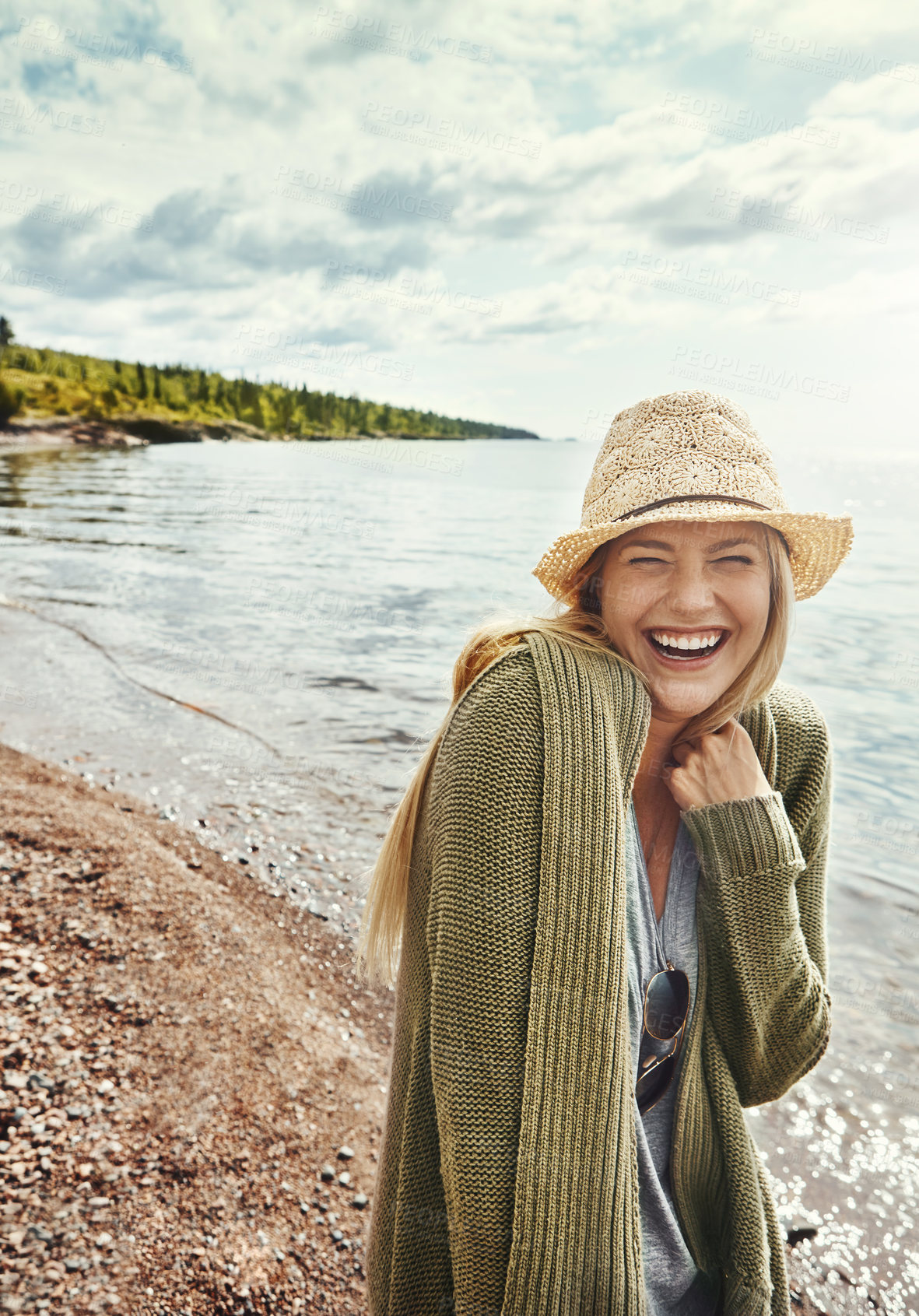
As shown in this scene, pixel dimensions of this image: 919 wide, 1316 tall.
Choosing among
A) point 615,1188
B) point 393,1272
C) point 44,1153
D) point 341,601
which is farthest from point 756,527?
point 341,601

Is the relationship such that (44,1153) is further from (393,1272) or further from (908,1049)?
(908,1049)

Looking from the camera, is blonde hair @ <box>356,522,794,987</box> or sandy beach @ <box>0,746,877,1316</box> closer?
blonde hair @ <box>356,522,794,987</box>

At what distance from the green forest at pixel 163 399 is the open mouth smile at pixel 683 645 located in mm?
65587

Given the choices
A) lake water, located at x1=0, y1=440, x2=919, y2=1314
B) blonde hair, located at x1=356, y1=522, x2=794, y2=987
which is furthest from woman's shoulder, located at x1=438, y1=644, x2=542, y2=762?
lake water, located at x1=0, y1=440, x2=919, y2=1314

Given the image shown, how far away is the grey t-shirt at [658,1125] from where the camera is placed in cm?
177

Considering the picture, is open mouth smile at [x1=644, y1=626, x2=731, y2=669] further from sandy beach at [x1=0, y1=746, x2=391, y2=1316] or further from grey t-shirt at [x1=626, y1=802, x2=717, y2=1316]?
sandy beach at [x1=0, y1=746, x2=391, y2=1316]

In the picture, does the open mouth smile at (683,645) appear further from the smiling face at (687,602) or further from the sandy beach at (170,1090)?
the sandy beach at (170,1090)

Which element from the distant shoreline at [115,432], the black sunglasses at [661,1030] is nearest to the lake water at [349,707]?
the black sunglasses at [661,1030]

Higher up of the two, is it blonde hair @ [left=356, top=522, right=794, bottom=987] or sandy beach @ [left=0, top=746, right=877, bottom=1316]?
blonde hair @ [left=356, top=522, right=794, bottom=987]

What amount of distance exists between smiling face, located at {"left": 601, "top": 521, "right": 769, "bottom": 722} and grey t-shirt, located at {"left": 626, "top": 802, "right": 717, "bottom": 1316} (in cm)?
35

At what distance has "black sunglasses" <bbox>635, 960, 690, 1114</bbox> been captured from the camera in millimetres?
1822

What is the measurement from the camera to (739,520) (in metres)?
1.89

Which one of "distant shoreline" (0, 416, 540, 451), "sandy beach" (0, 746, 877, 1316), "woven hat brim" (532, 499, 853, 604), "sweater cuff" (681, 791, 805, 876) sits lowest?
"sandy beach" (0, 746, 877, 1316)

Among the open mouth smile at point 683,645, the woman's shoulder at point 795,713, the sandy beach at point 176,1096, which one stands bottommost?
the sandy beach at point 176,1096
